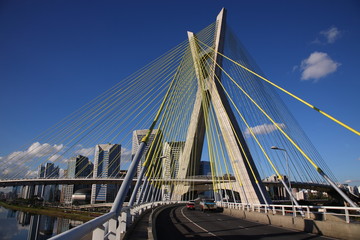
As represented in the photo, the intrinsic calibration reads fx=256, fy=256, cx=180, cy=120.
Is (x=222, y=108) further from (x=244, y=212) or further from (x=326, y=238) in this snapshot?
(x=326, y=238)

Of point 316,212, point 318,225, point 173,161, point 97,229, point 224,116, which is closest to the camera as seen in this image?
point 97,229

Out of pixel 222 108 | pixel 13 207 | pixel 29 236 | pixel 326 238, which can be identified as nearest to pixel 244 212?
pixel 326 238

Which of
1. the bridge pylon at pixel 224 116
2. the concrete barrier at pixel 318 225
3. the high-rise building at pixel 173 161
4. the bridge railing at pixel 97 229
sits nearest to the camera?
the bridge railing at pixel 97 229

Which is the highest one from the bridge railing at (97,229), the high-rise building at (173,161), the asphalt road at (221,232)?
the high-rise building at (173,161)

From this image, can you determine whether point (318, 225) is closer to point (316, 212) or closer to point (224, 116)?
point (316, 212)

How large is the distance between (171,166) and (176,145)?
420 inches

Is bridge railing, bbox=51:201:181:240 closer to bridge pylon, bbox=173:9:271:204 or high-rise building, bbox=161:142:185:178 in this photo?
bridge pylon, bbox=173:9:271:204

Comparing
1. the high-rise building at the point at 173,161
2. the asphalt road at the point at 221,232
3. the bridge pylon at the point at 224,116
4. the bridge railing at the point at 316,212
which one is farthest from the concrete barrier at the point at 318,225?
the high-rise building at the point at 173,161

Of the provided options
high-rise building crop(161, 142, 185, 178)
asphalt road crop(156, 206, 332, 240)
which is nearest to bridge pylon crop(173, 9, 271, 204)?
high-rise building crop(161, 142, 185, 178)

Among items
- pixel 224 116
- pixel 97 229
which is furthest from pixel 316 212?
pixel 224 116

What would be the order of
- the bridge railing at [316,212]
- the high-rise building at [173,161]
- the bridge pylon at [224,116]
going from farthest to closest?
the high-rise building at [173,161] → the bridge pylon at [224,116] → the bridge railing at [316,212]

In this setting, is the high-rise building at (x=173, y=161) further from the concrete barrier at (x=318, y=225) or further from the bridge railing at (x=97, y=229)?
the bridge railing at (x=97, y=229)

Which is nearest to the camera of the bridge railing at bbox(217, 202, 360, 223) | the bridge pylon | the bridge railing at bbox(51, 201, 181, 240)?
the bridge railing at bbox(51, 201, 181, 240)

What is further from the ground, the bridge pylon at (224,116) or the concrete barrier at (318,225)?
the bridge pylon at (224,116)
